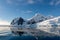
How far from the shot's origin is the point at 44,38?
330 cm

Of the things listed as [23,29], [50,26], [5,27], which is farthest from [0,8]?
[50,26]

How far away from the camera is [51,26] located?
330cm

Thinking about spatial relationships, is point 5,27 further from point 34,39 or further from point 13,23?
point 34,39

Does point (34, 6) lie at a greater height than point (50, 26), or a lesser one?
greater

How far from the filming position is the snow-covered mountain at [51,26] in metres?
3.28

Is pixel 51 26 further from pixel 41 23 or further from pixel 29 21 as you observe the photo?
pixel 29 21

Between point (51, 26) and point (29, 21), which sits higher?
point (29, 21)

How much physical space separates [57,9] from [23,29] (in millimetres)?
790

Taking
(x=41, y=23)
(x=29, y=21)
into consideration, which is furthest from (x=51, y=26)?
(x=29, y=21)

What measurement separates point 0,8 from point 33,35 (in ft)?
2.75

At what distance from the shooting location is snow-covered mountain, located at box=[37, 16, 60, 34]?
3279 millimetres

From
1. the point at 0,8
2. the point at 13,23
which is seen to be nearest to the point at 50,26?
the point at 13,23

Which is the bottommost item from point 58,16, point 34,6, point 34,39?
point 34,39

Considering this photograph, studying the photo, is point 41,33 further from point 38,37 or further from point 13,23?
point 13,23
